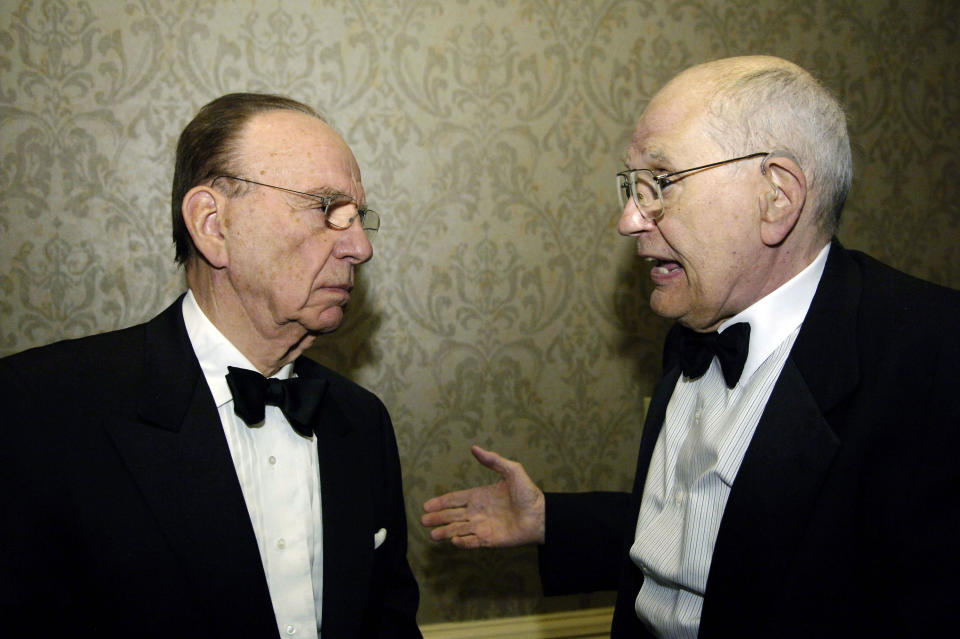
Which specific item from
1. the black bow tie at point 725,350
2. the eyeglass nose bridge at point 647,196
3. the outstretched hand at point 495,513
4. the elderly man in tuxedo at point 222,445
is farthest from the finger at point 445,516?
the eyeglass nose bridge at point 647,196

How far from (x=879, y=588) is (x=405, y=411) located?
1.72 m

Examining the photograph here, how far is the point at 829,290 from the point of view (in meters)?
1.42

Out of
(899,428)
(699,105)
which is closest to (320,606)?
(899,428)

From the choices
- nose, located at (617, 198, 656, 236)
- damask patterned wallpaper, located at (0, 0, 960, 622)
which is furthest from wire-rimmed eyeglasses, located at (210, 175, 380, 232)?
damask patterned wallpaper, located at (0, 0, 960, 622)

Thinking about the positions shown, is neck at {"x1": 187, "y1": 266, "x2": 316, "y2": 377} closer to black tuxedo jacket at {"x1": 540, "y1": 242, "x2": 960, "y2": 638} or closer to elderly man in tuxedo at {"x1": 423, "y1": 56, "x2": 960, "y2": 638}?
elderly man in tuxedo at {"x1": 423, "y1": 56, "x2": 960, "y2": 638}

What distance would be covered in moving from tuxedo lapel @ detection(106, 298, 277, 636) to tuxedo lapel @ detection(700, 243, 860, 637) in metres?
0.84

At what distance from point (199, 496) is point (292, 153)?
70cm

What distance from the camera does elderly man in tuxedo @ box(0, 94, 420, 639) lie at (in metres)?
1.29

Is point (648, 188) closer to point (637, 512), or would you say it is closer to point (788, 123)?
point (788, 123)

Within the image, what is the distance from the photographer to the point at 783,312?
4.95ft

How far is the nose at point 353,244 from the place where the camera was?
5.20 feet

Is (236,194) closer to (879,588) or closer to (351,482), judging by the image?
(351,482)

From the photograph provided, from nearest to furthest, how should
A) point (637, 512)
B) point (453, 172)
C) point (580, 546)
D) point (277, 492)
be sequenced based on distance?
1. point (277, 492)
2. point (637, 512)
3. point (580, 546)
4. point (453, 172)

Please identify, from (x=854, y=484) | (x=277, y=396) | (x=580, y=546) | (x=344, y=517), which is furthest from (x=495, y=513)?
(x=854, y=484)
